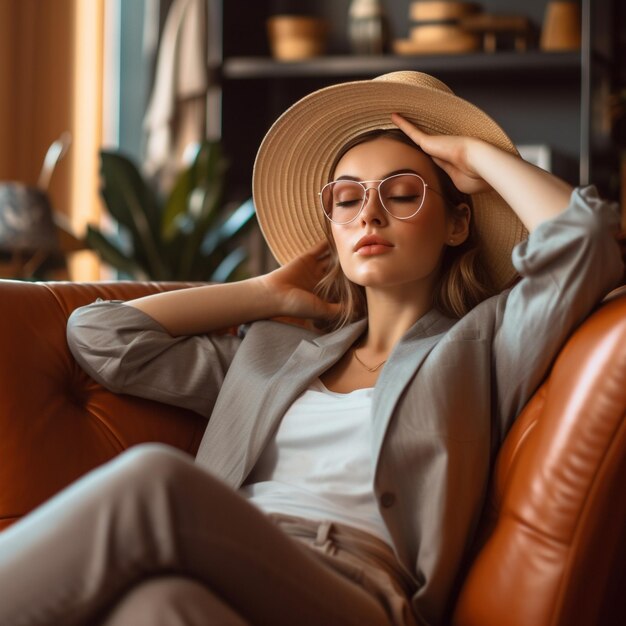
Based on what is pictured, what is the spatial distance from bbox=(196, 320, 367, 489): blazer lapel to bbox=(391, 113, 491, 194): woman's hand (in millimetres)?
326

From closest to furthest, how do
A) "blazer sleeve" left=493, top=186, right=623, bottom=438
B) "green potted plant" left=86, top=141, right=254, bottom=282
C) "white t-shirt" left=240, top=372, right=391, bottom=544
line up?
"blazer sleeve" left=493, top=186, right=623, bottom=438 → "white t-shirt" left=240, top=372, right=391, bottom=544 → "green potted plant" left=86, top=141, right=254, bottom=282

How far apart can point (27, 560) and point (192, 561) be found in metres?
0.17

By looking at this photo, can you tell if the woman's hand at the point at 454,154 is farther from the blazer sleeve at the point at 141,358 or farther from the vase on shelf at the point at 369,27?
the vase on shelf at the point at 369,27

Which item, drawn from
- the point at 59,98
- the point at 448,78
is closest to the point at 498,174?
the point at 448,78

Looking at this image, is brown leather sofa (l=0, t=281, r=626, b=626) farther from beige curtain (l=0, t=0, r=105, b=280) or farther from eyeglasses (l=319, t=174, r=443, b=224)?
beige curtain (l=0, t=0, r=105, b=280)

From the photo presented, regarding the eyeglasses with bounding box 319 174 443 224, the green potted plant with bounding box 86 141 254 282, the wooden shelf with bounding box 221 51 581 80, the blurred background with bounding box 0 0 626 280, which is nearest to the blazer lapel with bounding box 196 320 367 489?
the eyeglasses with bounding box 319 174 443 224

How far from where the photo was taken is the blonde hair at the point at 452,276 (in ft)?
5.63

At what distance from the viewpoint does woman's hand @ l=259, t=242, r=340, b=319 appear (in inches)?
71.8

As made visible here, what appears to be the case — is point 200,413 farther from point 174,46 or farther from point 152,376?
point 174,46

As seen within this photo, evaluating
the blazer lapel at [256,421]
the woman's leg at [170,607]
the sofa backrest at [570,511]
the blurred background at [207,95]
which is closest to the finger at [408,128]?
the blazer lapel at [256,421]

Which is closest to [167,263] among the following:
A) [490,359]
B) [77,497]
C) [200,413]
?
[200,413]

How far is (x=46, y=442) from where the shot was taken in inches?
62.7

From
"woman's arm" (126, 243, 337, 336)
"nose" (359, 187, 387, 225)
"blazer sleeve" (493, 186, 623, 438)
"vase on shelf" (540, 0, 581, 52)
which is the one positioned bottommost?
"woman's arm" (126, 243, 337, 336)

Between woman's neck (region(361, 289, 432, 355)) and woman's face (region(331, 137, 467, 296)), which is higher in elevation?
woman's face (region(331, 137, 467, 296))
